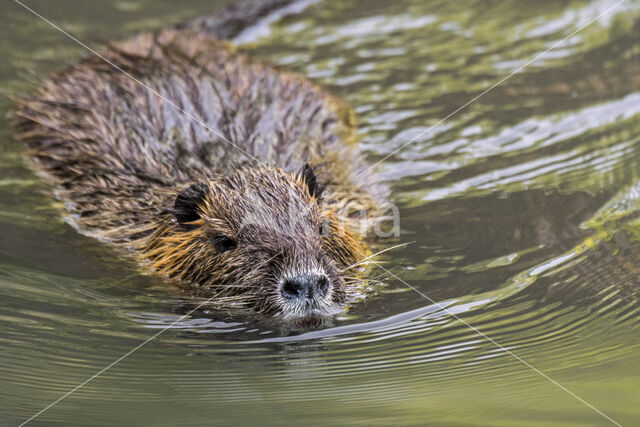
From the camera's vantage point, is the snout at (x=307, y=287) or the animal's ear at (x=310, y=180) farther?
the animal's ear at (x=310, y=180)

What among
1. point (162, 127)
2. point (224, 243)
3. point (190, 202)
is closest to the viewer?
point (224, 243)

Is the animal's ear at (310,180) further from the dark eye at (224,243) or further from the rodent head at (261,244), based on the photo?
the dark eye at (224,243)

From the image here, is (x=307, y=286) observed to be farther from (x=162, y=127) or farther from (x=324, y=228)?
(x=162, y=127)

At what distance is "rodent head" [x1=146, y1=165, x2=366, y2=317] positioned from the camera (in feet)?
11.6

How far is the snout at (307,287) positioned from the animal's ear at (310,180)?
2.52ft

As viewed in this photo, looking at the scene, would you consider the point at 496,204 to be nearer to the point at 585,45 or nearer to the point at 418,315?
the point at 418,315

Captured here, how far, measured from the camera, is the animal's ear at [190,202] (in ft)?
13.2

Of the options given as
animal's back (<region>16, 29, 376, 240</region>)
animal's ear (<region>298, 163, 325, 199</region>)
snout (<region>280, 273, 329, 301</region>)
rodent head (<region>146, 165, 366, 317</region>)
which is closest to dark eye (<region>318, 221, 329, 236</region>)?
rodent head (<region>146, 165, 366, 317</region>)

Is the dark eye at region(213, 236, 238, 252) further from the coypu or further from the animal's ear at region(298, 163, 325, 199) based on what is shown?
the animal's ear at region(298, 163, 325, 199)

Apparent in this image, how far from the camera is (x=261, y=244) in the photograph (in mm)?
3723

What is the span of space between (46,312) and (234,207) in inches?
37.1

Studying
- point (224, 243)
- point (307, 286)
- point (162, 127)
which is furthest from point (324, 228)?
point (162, 127)

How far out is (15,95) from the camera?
6.09m

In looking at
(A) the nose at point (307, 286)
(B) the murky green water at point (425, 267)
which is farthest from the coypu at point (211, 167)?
(B) the murky green water at point (425, 267)
